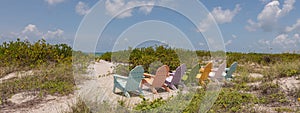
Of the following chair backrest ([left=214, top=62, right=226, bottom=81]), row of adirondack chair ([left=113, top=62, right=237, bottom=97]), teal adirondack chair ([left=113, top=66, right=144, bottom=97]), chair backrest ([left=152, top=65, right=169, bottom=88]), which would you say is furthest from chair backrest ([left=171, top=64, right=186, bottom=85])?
chair backrest ([left=214, top=62, right=226, bottom=81])

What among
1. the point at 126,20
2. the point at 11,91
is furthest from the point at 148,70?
the point at 11,91

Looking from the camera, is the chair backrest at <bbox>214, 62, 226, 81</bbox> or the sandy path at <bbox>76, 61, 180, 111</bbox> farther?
the chair backrest at <bbox>214, 62, 226, 81</bbox>

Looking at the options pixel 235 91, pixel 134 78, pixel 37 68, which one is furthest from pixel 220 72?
pixel 37 68

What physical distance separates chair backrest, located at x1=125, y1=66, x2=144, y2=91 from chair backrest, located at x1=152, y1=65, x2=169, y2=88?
16.9 inches

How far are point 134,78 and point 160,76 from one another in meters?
0.75

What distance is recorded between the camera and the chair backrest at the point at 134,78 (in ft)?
21.4

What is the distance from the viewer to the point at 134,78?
661 cm

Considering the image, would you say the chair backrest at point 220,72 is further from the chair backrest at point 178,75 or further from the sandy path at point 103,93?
the sandy path at point 103,93

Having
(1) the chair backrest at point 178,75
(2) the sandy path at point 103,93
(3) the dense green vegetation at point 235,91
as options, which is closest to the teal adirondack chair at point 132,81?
(2) the sandy path at point 103,93

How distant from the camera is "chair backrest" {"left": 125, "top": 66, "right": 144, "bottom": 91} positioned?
6512 millimetres

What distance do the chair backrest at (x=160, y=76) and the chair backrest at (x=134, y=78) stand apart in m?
0.43

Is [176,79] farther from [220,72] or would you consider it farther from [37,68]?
[37,68]

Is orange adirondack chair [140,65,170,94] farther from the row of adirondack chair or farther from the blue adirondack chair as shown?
the blue adirondack chair

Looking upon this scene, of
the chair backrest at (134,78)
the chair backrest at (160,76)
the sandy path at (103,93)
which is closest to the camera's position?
the sandy path at (103,93)
